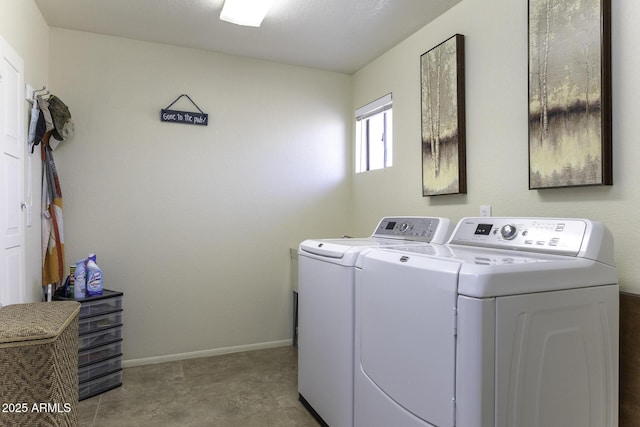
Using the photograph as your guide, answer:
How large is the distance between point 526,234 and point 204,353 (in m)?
2.54

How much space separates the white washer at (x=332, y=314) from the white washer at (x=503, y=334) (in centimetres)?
24

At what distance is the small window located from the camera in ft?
10.5

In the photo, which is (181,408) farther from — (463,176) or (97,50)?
(97,50)

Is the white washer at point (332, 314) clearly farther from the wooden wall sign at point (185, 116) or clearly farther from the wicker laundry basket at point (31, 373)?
the wooden wall sign at point (185, 116)

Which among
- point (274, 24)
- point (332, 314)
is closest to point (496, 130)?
point (332, 314)

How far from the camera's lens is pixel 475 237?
6.12 ft

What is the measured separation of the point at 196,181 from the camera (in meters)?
3.15

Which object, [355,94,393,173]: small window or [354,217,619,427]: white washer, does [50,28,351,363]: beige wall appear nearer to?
[355,94,393,173]: small window

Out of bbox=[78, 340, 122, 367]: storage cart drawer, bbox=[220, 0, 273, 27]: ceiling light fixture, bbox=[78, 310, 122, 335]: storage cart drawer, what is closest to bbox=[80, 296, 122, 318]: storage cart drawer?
bbox=[78, 310, 122, 335]: storage cart drawer

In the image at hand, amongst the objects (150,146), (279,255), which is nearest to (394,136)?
(279,255)

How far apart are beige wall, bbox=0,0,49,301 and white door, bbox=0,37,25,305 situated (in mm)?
106


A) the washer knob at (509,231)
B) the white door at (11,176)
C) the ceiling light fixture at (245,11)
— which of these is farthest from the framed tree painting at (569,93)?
the white door at (11,176)

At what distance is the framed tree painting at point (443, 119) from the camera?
2.34 metres

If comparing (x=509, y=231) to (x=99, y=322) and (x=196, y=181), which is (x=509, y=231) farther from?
(x=99, y=322)
